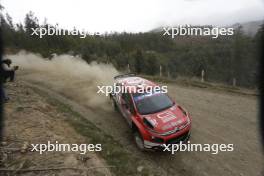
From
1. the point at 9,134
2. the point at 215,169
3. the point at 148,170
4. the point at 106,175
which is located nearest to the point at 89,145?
the point at 106,175

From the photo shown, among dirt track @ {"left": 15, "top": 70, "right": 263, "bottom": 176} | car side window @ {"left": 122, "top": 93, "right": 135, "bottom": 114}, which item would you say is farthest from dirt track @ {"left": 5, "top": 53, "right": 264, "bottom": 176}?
car side window @ {"left": 122, "top": 93, "right": 135, "bottom": 114}

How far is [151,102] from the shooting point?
21.6ft

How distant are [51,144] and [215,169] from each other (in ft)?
15.1

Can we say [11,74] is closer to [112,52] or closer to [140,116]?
[140,116]

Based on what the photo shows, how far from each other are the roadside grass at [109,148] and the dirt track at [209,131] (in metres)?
0.30

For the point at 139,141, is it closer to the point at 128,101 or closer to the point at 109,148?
the point at 109,148

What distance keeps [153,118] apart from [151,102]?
2.69 ft

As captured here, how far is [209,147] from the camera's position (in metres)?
6.02

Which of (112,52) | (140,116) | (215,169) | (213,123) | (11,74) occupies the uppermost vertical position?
(112,52)

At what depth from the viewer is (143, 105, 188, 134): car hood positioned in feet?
18.2

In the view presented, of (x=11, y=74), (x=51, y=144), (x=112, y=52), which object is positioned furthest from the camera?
(x=112, y=52)

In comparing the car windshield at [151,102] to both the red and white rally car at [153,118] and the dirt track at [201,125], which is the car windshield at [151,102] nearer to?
the red and white rally car at [153,118]

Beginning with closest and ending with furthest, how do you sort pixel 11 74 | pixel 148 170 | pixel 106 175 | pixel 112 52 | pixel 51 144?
pixel 106 175, pixel 148 170, pixel 51 144, pixel 11 74, pixel 112 52

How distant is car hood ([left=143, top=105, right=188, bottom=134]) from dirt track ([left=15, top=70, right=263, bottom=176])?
887 millimetres
